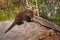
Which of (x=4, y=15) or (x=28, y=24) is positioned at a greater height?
(x=28, y=24)

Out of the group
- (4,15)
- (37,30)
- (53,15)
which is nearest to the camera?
(37,30)

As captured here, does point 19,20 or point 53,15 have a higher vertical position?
point 19,20

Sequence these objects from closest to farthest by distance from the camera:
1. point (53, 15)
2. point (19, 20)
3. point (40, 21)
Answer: point (40, 21) < point (19, 20) < point (53, 15)

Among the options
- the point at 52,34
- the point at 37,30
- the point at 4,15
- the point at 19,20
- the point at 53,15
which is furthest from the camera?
the point at 4,15

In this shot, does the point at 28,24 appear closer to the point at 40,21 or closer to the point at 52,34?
the point at 40,21

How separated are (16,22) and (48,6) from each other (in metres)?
2.21

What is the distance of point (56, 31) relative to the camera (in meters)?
3.31

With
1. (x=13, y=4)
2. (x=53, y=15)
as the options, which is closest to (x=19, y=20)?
(x=53, y=15)

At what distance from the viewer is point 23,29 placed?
11.8 ft

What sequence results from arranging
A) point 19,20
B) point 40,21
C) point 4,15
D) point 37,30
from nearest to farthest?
point 37,30 < point 40,21 < point 19,20 < point 4,15

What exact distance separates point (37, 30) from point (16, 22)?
0.59m

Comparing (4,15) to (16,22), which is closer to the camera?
(16,22)

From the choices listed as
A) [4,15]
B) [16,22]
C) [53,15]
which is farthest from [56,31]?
[4,15]

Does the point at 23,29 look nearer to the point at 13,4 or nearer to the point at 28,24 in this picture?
the point at 28,24
